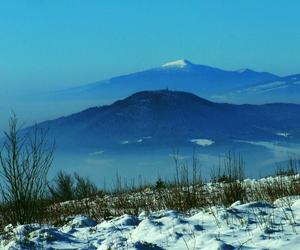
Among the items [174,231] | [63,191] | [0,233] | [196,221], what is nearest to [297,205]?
[196,221]

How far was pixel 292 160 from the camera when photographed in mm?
15375

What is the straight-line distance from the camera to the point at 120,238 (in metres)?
8.70

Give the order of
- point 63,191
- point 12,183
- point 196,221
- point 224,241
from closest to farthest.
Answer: point 224,241
point 196,221
point 12,183
point 63,191

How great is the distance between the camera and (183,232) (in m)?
8.92

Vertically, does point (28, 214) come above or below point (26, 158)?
below

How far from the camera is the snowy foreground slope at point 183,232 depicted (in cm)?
798

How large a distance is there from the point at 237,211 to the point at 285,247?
257 centimetres

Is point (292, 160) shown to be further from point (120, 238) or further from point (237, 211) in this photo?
point (120, 238)

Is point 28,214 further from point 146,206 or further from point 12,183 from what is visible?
point 146,206

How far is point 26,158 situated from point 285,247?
266 inches

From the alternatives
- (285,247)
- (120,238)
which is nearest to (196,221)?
(120,238)

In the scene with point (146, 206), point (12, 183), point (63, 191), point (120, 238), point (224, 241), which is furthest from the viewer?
point (63, 191)

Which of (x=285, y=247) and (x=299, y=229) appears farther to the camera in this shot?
(x=299, y=229)

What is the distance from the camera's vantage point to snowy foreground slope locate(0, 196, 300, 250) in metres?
7.98
